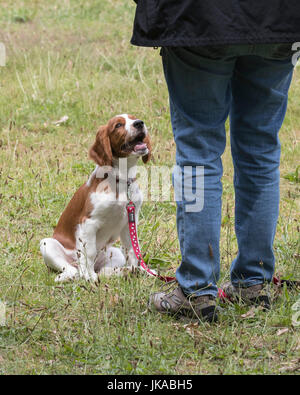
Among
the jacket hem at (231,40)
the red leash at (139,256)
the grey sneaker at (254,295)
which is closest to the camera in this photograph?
the jacket hem at (231,40)

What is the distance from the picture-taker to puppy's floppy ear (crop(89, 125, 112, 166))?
4.07m

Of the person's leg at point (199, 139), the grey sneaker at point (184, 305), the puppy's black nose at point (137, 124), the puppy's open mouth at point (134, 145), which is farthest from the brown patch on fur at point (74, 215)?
the person's leg at point (199, 139)

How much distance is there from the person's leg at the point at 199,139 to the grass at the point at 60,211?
1.02ft

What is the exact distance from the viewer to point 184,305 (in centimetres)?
316

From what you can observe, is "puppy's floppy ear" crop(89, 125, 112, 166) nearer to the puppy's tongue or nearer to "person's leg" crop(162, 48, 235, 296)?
the puppy's tongue

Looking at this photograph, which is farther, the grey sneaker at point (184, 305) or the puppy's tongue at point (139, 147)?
the puppy's tongue at point (139, 147)

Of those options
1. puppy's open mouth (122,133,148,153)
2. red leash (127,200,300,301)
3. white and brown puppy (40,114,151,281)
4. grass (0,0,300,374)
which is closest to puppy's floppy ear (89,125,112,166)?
white and brown puppy (40,114,151,281)

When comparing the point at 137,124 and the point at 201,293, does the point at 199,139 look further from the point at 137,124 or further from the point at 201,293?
the point at 137,124

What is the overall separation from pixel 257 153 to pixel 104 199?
129 cm

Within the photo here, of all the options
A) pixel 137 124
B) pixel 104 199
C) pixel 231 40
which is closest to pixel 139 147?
pixel 137 124

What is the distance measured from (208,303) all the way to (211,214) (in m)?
0.45

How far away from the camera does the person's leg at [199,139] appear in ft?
9.25

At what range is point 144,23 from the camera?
2.76m

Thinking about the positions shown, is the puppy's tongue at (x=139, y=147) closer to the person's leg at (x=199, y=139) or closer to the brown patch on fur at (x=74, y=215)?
the brown patch on fur at (x=74, y=215)
